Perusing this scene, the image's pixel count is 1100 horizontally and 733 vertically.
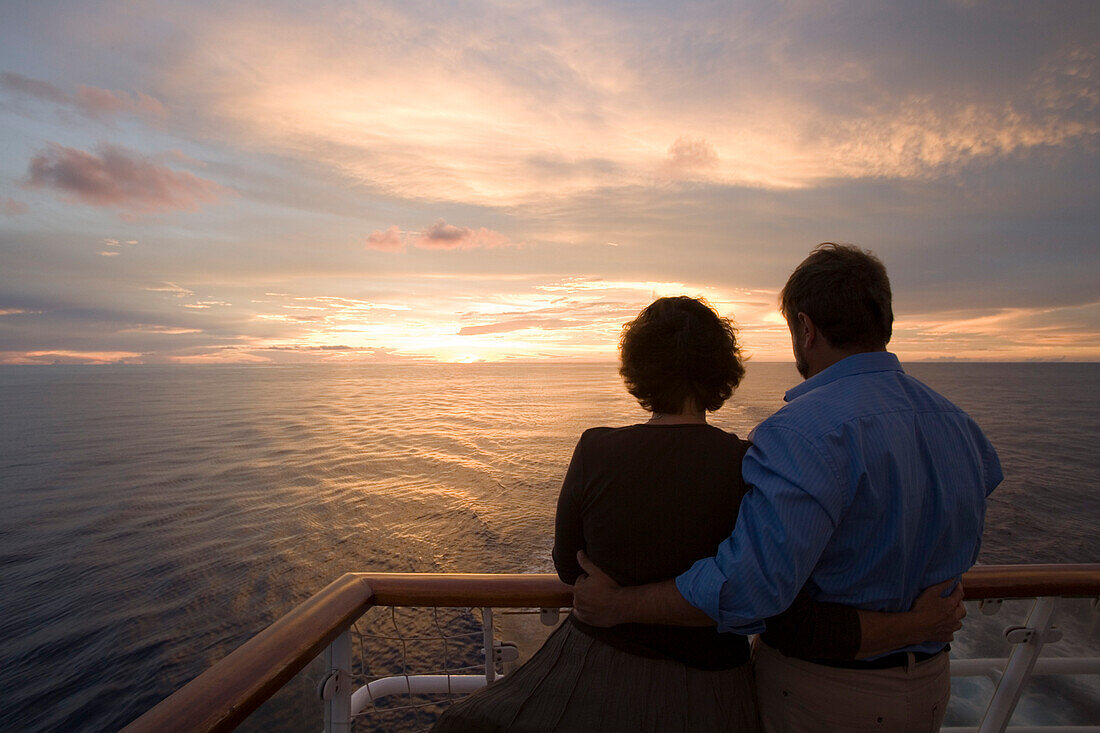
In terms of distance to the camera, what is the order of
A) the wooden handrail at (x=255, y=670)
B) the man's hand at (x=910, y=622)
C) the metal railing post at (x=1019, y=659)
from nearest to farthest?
the wooden handrail at (x=255, y=670), the man's hand at (x=910, y=622), the metal railing post at (x=1019, y=659)

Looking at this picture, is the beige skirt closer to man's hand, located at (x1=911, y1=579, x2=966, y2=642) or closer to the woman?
the woman

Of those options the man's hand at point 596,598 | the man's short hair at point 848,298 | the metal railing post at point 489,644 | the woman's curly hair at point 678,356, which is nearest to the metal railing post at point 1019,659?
the man's short hair at point 848,298

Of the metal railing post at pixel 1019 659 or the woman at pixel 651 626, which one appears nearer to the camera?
the woman at pixel 651 626

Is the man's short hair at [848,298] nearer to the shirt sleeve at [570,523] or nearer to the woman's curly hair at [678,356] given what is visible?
the woman's curly hair at [678,356]

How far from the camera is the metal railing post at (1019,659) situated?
180 centimetres

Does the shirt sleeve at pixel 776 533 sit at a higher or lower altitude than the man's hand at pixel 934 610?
higher

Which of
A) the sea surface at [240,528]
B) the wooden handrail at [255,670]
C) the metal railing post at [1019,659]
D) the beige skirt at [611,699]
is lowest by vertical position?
the sea surface at [240,528]

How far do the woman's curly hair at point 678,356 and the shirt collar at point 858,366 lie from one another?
0.74ft

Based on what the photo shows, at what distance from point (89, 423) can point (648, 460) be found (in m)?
39.1

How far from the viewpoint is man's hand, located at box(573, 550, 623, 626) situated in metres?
1.21

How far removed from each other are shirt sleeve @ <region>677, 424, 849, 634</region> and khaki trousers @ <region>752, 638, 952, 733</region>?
34 centimetres

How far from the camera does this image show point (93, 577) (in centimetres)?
937

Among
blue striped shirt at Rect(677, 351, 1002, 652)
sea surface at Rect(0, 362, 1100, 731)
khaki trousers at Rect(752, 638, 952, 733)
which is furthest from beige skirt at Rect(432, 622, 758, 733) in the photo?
sea surface at Rect(0, 362, 1100, 731)

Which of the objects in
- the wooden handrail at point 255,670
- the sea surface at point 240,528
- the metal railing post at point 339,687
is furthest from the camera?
the sea surface at point 240,528
